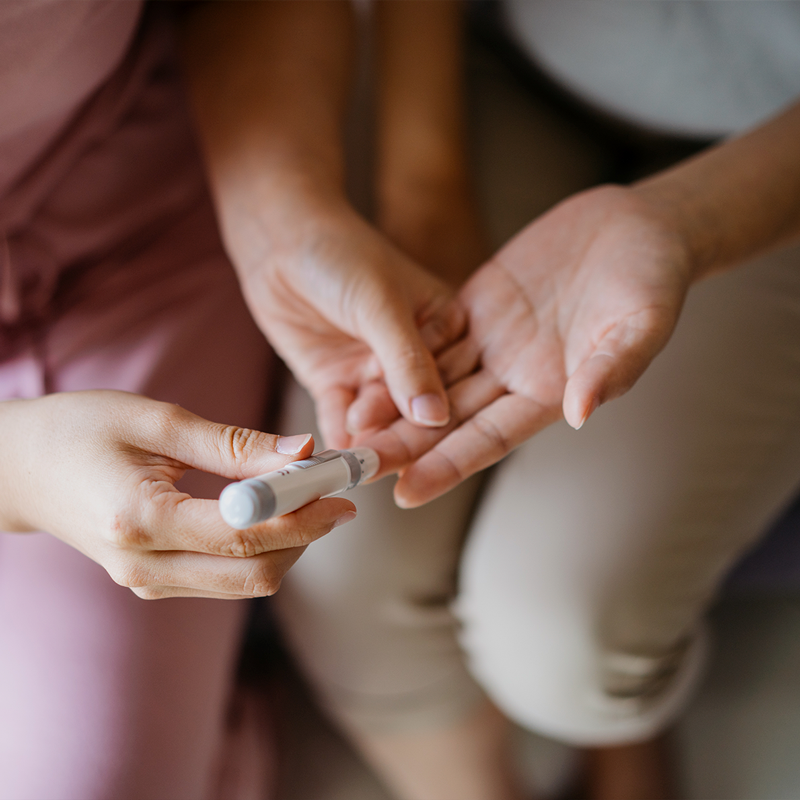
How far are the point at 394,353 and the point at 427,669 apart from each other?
Result: 0.37 metres

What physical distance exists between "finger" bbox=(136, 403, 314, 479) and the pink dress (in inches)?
3.8

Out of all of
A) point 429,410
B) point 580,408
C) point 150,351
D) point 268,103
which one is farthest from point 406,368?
point 268,103

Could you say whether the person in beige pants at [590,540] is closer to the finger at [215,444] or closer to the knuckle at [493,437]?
the knuckle at [493,437]

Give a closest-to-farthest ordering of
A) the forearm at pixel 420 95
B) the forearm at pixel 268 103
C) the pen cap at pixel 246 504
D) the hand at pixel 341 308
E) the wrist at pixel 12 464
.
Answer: the pen cap at pixel 246 504 < the wrist at pixel 12 464 < the hand at pixel 341 308 < the forearm at pixel 268 103 < the forearm at pixel 420 95

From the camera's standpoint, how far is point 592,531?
0.59m

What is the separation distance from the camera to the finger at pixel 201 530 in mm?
372

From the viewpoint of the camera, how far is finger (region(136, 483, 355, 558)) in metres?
0.37

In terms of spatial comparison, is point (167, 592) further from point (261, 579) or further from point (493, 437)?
point (493, 437)

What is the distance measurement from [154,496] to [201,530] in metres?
0.04

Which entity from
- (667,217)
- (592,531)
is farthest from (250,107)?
(592,531)

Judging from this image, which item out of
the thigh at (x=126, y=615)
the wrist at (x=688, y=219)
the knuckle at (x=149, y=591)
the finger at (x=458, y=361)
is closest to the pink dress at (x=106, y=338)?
the thigh at (x=126, y=615)

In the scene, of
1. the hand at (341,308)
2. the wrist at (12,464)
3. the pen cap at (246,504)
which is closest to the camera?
the pen cap at (246,504)

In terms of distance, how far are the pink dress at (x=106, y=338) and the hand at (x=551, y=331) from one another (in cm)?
20

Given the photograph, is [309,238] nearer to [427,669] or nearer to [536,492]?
[536,492]
